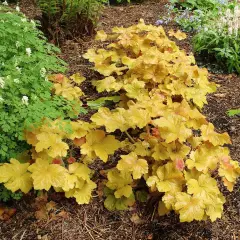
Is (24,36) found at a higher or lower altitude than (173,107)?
higher

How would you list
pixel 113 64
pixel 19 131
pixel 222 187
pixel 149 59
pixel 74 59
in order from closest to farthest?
pixel 19 131, pixel 222 187, pixel 149 59, pixel 113 64, pixel 74 59

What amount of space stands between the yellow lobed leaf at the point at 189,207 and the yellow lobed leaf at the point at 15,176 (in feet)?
3.15

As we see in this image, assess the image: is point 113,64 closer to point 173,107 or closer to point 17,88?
point 173,107

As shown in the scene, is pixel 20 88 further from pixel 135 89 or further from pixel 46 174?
pixel 135 89

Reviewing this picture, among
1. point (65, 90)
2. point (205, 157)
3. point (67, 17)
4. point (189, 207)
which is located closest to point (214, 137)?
point (205, 157)

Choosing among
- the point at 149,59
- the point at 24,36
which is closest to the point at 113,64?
the point at 149,59

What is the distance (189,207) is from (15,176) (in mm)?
1125

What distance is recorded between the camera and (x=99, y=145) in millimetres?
2699

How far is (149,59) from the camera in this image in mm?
3422

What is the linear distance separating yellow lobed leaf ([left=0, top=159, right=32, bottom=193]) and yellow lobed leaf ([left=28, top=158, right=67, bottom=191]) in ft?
0.23

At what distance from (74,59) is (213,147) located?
2.22 meters

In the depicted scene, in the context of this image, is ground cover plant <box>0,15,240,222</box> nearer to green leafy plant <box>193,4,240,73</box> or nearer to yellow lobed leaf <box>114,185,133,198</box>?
yellow lobed leaf <box>114,185,133,198</box>

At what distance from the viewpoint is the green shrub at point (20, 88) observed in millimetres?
2398

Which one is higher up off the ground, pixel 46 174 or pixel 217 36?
pixel 217 36
